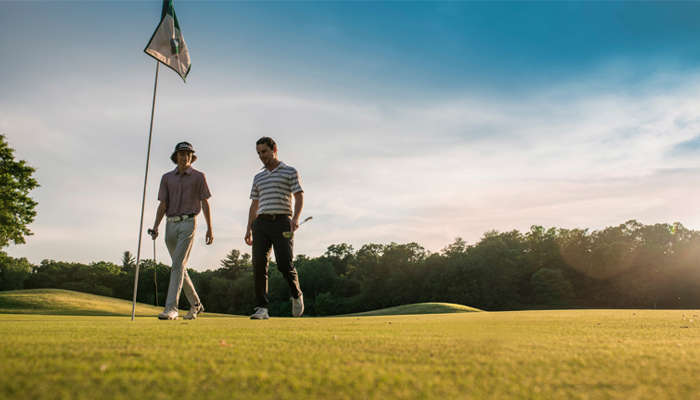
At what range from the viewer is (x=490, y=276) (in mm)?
57625

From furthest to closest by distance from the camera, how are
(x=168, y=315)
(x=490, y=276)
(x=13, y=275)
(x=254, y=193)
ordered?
(x=13, y=275)
(x=490, y=276)
(x=254, y=193)
(x=168, y=315)

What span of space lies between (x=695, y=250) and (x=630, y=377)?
6849 centimetres

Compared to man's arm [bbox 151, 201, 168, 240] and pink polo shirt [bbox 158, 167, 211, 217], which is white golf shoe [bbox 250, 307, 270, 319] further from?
man's arm [bbox 151, 201, 168, 240]

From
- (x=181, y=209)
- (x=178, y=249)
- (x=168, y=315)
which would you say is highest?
(x=181, y=209)

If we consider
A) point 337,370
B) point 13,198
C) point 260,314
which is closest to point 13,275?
point 13,198

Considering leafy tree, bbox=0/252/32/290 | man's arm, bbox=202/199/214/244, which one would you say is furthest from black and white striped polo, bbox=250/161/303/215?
leafy tree, bbox=0/252/32/290

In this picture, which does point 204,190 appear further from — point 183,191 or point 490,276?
point 490,276

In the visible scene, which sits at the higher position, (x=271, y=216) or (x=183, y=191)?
(x=183, y=191)

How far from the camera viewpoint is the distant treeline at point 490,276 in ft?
179

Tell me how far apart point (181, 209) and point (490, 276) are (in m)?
56.2

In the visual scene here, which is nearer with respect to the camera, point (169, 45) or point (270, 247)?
point (270, 247)

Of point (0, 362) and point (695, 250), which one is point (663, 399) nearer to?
point (0, 362)

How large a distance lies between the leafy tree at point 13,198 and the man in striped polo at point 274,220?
1098 inches

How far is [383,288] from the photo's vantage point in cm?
6238
